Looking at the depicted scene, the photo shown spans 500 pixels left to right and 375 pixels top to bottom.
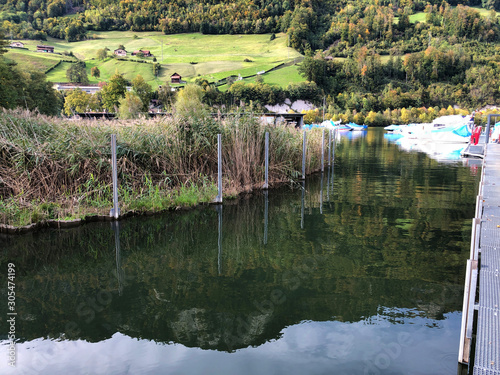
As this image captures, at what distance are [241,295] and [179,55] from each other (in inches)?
6378

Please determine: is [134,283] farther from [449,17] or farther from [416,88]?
[449,17]

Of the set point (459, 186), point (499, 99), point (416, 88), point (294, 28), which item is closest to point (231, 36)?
point (294, 28)

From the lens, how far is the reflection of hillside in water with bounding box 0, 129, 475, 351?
500 cm

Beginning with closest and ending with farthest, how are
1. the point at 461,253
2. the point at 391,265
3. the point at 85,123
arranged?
the point at 391,265 → the point at 461,253 → the point at 85,123

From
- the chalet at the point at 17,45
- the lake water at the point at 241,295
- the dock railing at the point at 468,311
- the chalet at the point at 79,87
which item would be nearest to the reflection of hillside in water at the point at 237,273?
the lake water at the point at 241,295

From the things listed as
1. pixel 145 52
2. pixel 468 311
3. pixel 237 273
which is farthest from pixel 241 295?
pixel 145 52

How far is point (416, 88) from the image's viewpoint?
145 m

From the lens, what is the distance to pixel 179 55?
157625mm

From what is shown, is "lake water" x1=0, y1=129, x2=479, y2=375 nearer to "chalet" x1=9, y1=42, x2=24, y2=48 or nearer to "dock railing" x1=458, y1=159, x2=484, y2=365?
"dock railing" x1=458, y1=159, x2=484, y2=365

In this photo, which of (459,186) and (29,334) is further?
(459,186)

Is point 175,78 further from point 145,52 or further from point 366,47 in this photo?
point 366,47

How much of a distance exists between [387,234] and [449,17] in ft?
668

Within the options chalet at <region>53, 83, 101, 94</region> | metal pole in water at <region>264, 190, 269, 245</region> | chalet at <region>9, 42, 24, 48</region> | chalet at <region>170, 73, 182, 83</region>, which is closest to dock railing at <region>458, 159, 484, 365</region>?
metal pole in water at <region>264, 190, 269, 245</region>

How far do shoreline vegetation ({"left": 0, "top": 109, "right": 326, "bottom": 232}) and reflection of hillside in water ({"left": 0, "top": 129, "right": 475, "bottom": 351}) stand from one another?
2.69ft
